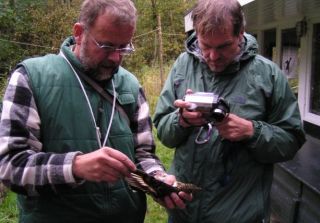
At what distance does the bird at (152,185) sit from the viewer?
6.00 ft

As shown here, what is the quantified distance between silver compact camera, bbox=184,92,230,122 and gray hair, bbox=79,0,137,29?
462mm

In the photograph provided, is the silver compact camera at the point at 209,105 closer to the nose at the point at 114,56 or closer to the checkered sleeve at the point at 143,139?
the checkered sleeve at the point at 143,139

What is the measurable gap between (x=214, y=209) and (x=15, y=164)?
1.07 meters

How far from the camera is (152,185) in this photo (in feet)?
6.37

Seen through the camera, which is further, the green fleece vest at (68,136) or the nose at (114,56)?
the nose at (114,56)

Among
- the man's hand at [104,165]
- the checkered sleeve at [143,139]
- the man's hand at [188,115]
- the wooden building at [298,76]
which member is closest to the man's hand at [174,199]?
the checkered sleeve at [143,139]

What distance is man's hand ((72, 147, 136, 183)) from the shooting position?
1655mm

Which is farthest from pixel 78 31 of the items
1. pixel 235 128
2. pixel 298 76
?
pixel 298 76

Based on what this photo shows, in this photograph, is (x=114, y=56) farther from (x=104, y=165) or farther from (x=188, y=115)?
(x=104, y=165)

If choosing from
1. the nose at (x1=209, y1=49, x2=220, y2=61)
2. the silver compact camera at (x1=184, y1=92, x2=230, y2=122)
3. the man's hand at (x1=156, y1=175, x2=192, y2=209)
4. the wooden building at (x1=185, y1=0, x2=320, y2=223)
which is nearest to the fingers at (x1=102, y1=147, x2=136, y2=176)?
the man's hand at (x1=156, y1=175, x2=192, y2=209)

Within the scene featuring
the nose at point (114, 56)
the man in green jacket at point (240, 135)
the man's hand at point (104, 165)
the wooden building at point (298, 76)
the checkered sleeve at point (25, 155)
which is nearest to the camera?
the man's hand at point (104, 165)

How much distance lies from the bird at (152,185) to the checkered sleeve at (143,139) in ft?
0.68

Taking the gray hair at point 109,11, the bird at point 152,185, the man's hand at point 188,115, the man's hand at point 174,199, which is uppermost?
the gray hair at point 109,11

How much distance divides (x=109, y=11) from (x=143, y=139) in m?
0.69
